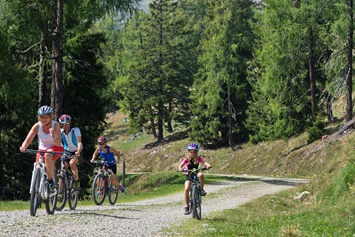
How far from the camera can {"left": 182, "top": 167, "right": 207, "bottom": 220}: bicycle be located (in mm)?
12906

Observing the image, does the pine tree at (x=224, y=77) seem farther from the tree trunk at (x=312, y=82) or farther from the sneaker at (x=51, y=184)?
the sneaker at (x=51, y=184)

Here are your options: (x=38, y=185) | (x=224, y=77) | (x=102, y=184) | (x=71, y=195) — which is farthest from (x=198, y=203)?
(x=224, y=77)

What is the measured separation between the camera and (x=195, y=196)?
12938 millimetres

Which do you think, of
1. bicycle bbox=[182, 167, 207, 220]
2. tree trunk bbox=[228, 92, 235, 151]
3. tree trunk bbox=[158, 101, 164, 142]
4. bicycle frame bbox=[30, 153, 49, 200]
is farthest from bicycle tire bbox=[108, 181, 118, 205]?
tree trunk bbox=[158, 101, 164, 142]

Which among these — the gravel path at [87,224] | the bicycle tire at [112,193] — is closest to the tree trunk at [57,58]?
the bicycle tire at [112,193]

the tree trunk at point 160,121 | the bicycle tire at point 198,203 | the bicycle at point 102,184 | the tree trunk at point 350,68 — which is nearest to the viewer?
the bicycle tire at point 198,203

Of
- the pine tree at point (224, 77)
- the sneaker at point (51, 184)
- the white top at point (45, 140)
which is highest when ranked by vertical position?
the pine tree at point (224, 77)

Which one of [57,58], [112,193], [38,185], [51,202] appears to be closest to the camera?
[38,185]

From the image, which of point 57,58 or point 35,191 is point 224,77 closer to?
point 57,58

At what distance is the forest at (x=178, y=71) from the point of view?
21438 mm

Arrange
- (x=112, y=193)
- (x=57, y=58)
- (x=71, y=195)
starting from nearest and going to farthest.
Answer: (x=71, y=195) → (x=112, y=193) → (x=57, y=58)

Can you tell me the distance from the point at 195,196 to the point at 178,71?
53.6m

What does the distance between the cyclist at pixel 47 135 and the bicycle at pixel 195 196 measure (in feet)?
9.81

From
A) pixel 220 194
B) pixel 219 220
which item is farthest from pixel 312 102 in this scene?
pixel 219 220
